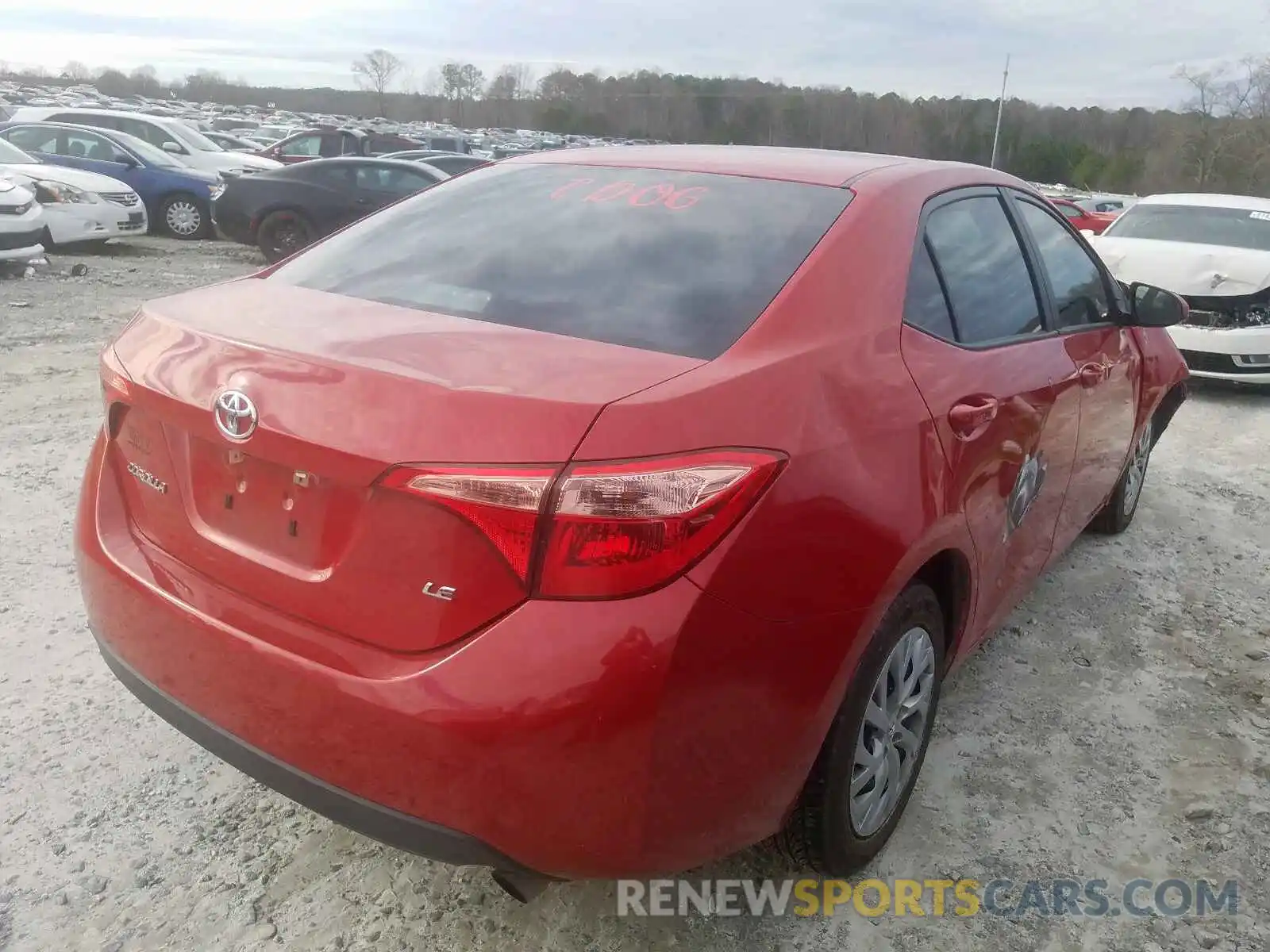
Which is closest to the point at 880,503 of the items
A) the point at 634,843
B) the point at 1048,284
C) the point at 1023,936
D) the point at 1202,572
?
the point at 634,843

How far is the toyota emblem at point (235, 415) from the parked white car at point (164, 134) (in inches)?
584

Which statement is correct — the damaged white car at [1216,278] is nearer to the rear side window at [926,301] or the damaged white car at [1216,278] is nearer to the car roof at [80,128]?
the rear side window at [926,301]

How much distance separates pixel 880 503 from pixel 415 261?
49.5 inches

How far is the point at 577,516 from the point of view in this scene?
1.59 m

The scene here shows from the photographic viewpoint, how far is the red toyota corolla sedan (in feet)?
5.31

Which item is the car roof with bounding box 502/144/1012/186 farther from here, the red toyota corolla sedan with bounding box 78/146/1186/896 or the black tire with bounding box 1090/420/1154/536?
Answer: the black tire with bounding box 1090/420/1154/536

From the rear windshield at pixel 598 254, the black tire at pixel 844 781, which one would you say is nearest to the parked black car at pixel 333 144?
the rear windshield at pixel 598 254

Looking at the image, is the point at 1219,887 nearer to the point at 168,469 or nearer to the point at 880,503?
the point at 880,503

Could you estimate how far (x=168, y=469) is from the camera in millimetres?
2021

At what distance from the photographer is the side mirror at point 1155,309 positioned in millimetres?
3676

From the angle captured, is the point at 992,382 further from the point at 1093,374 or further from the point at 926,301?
the point at 1093,374

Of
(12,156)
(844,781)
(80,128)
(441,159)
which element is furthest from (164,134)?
(844,781)

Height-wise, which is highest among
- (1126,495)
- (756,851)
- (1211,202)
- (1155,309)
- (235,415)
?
(1211,202)

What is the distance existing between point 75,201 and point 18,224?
1.89 m
